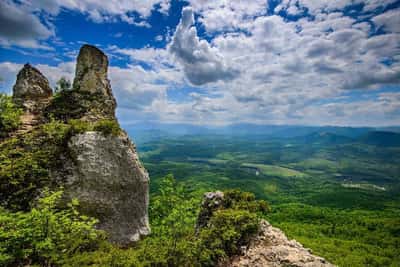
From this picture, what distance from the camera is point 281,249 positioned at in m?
9.12

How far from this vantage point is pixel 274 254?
8867mm

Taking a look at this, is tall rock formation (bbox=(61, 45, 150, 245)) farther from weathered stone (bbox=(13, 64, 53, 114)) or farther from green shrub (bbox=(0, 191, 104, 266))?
weathered stone (bbox=(13, 64, 53, 114))

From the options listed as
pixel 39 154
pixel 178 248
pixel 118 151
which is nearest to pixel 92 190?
pixel 118 151

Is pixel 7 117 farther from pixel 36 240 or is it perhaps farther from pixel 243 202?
pixel 243 202

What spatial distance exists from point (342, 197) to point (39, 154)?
175831 millimetres

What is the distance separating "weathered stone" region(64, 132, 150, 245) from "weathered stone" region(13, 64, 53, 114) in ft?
26.3

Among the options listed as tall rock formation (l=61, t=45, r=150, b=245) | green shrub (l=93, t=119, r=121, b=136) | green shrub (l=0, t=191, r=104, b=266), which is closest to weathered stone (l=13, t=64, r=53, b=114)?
green shrub (l=93, t=119, r=121, b=136)

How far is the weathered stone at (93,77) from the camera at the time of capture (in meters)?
20.0

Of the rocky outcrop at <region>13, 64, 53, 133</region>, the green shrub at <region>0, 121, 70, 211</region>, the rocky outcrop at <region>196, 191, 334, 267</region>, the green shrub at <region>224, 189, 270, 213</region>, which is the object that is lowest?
the rocky outcrop at <region>196, 191, 334, 267</region>

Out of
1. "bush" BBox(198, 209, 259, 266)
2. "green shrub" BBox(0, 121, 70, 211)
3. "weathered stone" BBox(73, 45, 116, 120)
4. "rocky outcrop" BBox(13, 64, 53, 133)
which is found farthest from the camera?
"weathered stone" BBox(73, 45, 116, 120)

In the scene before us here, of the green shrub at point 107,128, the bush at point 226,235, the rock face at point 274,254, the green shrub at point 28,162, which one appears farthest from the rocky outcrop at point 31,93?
the rock face at point 274,254

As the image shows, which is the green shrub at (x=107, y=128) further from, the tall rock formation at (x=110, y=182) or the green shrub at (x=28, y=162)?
the green shrub at (x=28, y=162)

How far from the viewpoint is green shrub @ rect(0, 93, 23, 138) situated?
15.1m

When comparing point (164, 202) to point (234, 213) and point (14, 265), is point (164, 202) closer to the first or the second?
point (234, 213)
